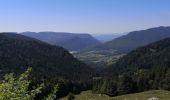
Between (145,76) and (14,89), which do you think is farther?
(145,76)

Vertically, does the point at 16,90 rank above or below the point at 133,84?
above

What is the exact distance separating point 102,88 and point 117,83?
29.0 ft

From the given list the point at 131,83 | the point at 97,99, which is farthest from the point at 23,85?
the point at 131,83

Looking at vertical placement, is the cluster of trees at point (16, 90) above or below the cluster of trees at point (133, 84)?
above

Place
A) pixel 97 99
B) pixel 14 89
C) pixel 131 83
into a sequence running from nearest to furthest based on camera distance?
pixel 14 89 → pixel 97 99 → pixel 131 83

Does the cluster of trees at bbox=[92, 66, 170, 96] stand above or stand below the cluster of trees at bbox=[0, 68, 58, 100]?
below

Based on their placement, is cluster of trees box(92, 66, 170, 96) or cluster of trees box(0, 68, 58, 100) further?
cluster of trees box(92, 66, 170, 96)

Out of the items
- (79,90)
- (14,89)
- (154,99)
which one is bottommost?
(79,90)

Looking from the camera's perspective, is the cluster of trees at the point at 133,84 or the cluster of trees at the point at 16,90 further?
the cluster of trees at the point at 133,84

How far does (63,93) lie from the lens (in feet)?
571

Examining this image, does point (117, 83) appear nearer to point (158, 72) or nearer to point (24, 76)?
point (158, 72)

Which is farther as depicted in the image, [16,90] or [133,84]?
[133,84]

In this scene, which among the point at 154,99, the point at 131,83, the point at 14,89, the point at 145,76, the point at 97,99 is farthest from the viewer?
the point at 145,76

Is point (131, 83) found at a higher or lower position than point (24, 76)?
lower
